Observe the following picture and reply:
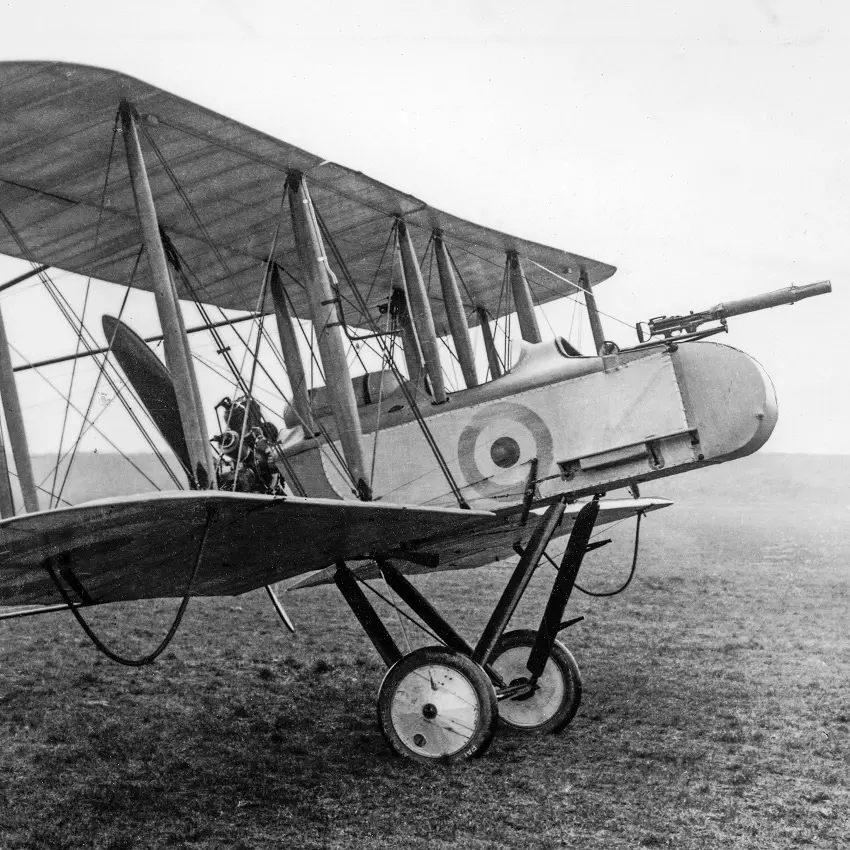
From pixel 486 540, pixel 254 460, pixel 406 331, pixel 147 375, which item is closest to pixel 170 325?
pixel 147 375

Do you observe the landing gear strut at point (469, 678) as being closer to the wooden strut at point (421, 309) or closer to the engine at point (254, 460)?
the engine at point (254, 460)

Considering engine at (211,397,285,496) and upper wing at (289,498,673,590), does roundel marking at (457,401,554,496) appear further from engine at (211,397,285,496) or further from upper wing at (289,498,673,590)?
engine at (211,397,285,496)

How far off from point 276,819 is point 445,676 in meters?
1.35

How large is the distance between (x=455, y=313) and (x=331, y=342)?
5.08 feet

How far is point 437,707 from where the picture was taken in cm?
567

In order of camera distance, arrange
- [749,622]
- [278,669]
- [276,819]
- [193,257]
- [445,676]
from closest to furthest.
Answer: [276,819] < [445,676] < [193,257] < [278,669] < [749,622]

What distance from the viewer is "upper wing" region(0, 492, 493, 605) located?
3.83 meters

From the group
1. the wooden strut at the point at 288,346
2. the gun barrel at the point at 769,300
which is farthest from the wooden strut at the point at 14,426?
the gun barrel at the point at 769,300

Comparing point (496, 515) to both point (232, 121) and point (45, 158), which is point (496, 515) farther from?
point (45, 158)

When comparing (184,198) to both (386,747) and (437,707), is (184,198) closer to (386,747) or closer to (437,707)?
(437,707)

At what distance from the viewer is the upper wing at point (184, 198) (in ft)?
18.6

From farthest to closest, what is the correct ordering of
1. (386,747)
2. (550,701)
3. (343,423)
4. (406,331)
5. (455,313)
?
(406,331)
(455,313)
(550,701)
(386,747)
(343,423)

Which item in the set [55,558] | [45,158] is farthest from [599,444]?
[45,158]

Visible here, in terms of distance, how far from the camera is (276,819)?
190 inches
